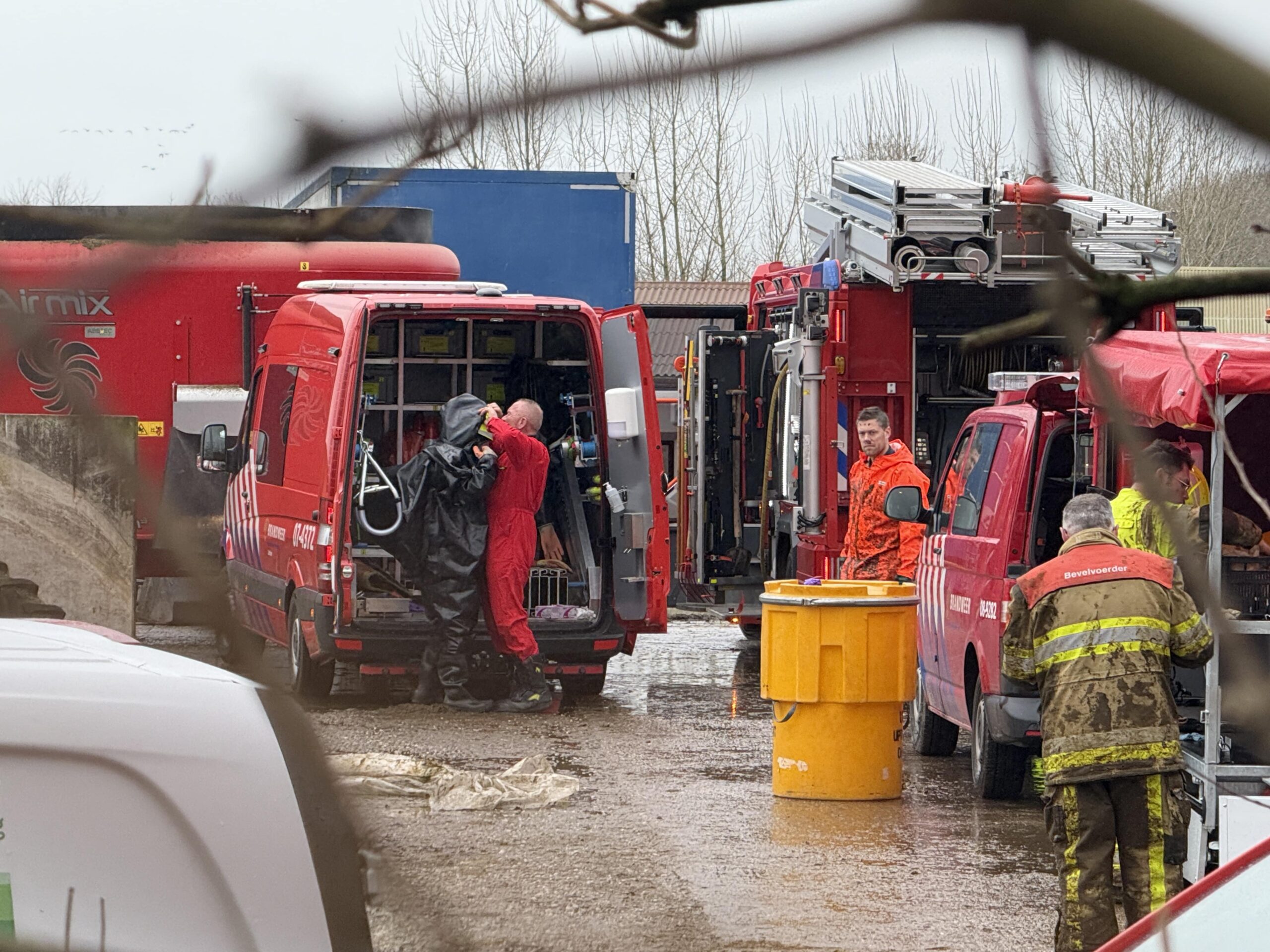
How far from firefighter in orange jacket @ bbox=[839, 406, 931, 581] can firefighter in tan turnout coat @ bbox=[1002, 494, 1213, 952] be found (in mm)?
4275

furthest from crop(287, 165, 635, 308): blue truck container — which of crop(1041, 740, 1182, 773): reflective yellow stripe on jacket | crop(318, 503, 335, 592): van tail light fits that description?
crop(1041, 740, 1182, 773): reflective yellow stripe on jacket

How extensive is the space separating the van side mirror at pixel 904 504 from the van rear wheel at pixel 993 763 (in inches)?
35.1

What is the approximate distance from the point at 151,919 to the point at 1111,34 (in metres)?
1.93

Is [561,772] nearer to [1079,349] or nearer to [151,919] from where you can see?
[151,919]

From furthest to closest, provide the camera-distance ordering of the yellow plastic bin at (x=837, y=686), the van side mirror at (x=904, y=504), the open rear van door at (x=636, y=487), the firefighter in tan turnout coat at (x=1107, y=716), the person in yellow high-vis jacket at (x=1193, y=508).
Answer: the open rear van door at (x=636, y=487) → the van side mirror at (x=904, y=504) → the yellow plastic bin at (x=837, y=686) → the person in yellow high-vis jacket at (x=1193, y=508) → the firefighter in tan turnout coat at (x=1107, y=716)

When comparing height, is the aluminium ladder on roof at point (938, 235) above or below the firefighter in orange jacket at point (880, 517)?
above

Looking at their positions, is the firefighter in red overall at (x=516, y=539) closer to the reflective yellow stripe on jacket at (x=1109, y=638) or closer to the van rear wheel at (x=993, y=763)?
the van rear wheel at (x=993, y=763)

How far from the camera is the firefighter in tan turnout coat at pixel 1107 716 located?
5.38m

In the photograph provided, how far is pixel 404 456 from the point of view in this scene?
1190 centimetres

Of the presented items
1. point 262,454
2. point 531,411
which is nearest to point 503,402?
point 262,454

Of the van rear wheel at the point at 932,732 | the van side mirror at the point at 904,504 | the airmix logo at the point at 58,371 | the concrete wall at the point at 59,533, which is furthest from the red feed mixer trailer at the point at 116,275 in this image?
the van rear wheel at the point at 932,732

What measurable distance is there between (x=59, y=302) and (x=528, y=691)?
9.27 meters

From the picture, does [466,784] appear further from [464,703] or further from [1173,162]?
[1173,162]

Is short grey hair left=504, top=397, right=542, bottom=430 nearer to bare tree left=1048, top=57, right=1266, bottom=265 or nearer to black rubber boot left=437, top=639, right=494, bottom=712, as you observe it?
black rubber boot left=437, top=639, right=494, bottom=712
